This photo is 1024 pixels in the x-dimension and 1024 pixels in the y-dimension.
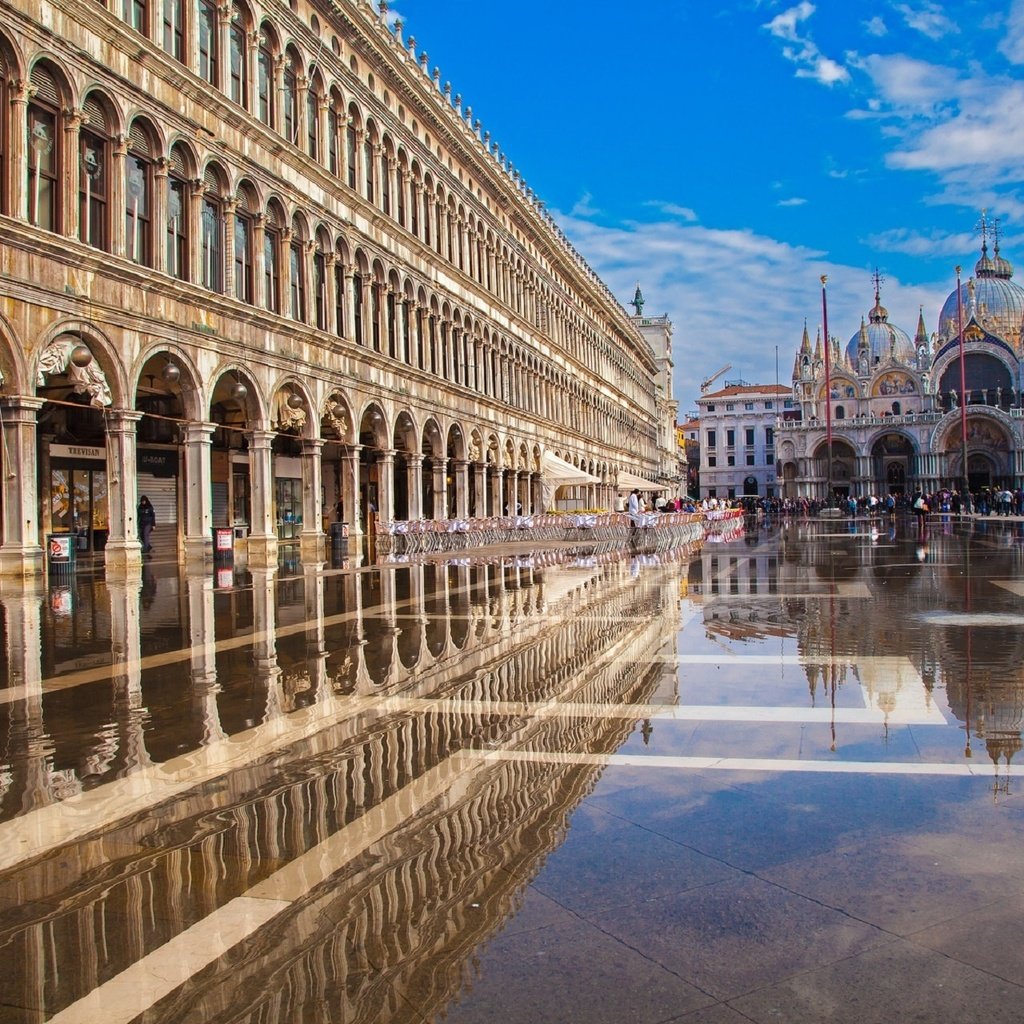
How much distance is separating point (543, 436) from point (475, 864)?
53.7 metres

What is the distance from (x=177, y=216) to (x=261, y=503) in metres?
7.42

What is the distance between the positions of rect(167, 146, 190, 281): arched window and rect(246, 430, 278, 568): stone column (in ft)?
15.5

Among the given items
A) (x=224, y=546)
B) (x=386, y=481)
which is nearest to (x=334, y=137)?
(x=386, y=481)

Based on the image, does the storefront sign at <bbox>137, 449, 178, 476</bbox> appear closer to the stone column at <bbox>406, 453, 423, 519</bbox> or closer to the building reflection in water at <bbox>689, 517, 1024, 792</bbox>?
the stone column at <bbox>406, 453, 423, 519</bbox>

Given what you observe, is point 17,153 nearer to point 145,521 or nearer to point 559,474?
point 145,521

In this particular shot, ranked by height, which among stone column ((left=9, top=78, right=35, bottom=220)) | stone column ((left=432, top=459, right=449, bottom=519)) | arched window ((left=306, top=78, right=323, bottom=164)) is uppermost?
arched window ((left=306, top=78, right=323, bottom=164))

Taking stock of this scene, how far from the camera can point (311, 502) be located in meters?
29.5

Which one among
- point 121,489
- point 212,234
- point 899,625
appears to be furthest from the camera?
point 212,234

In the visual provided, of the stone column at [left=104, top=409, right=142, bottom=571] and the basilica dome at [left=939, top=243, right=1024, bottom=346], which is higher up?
the basilica dome at [left=939, top=243, right=1024, bottom=346]

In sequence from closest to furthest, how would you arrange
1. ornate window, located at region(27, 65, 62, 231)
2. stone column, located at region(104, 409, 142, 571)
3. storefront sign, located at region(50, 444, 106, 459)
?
ornate window, located at region(27, 65, 62, 231)
stone column, located at region(104, 409, 142, 571)
storefront sign, located at region(50, 444, 106, 459)

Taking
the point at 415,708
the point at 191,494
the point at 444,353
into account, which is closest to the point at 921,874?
the point at 415,708

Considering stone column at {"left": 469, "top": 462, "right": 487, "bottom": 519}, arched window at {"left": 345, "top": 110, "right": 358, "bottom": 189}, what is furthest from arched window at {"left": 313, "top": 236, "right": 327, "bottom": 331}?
stone column at {"left": 469, "top": 462, "right": 487, "bottom": 519}

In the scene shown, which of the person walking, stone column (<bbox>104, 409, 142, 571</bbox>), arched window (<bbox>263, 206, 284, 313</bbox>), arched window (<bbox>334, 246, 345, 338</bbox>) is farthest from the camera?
arched window (<bbox>334, 246, 345, 338</bbox>)

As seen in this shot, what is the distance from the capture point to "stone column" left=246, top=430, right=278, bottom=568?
25.9 metres
